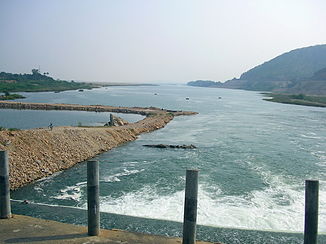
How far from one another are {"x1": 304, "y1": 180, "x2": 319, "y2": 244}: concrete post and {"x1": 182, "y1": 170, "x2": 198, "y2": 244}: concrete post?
2.81 metres

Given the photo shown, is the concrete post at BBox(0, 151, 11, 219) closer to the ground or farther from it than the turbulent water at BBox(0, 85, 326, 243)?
farther from it

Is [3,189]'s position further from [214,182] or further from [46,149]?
[46,149]

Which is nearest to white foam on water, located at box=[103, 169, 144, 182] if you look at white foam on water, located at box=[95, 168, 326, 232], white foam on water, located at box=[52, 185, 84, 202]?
white foam on water, located at box=[52, 185, 84, 202]

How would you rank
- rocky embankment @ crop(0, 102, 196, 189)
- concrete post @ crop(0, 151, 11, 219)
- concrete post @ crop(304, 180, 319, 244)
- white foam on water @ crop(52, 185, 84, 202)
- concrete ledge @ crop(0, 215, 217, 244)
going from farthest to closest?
rocky embankment @ crop(0, 102, 196, 189) → white foam on water @ crop(52, 185, 84, 202) → concrete post @ crop(0, 151, 11, 219) → concrete ledge @ crop(0, 215, 217, 244) → concrete post @ crop(304, 180, 319, 244)

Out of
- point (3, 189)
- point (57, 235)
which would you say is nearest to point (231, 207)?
point (57, 235)

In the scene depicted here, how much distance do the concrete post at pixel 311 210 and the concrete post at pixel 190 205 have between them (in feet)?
9.22

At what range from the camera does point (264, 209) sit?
1591 centimetres

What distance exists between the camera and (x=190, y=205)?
8695 mm

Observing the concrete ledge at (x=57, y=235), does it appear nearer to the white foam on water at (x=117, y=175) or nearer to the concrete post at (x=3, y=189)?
the concrete post at (x=3, y=189)

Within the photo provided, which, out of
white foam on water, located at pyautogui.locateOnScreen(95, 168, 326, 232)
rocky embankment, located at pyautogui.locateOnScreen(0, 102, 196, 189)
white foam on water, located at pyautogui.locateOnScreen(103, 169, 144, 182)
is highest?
rocky embankment, located at pyautogui.locateOnScreen(0, 102, 196, 189)

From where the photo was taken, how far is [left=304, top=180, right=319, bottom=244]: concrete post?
8.08 m

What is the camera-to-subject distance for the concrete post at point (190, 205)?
8.62m

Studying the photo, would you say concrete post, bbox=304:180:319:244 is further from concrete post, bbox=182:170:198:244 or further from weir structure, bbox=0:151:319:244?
concrete post, bbox=182:170:198:244

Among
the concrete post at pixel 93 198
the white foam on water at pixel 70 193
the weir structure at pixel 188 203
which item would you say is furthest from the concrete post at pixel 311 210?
the white foam on water at pixel 70 193
